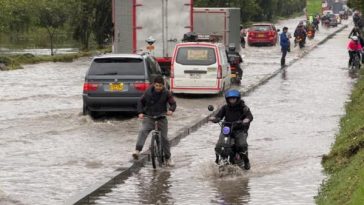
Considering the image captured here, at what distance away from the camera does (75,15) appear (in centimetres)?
5625

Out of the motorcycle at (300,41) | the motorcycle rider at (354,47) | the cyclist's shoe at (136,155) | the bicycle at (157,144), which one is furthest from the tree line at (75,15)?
the bicycle at (157,144)

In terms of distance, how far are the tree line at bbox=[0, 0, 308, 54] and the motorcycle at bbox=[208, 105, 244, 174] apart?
40.8m

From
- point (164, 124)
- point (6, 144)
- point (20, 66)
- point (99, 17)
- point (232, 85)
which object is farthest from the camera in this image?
point (99, 17)

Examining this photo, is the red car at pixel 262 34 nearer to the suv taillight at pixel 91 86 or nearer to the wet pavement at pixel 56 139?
the wet pavement at pixel 56 139

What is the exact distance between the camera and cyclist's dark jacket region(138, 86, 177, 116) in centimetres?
1415

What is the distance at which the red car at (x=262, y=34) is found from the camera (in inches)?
2218

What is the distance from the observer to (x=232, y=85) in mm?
29359

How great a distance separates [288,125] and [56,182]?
7.93 metres

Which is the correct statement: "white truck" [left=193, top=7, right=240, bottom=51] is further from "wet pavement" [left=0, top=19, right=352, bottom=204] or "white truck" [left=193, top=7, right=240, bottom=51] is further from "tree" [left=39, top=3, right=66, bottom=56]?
"tree" [left=39, top=3, right=66, bottom=56]

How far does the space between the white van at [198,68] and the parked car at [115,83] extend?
4.99 metres

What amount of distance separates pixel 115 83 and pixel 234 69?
1018 cm

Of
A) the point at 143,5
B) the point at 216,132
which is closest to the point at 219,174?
the point at 216,132

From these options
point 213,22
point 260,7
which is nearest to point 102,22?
point 213,22

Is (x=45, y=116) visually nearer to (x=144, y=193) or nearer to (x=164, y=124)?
(x=164, y=124)
